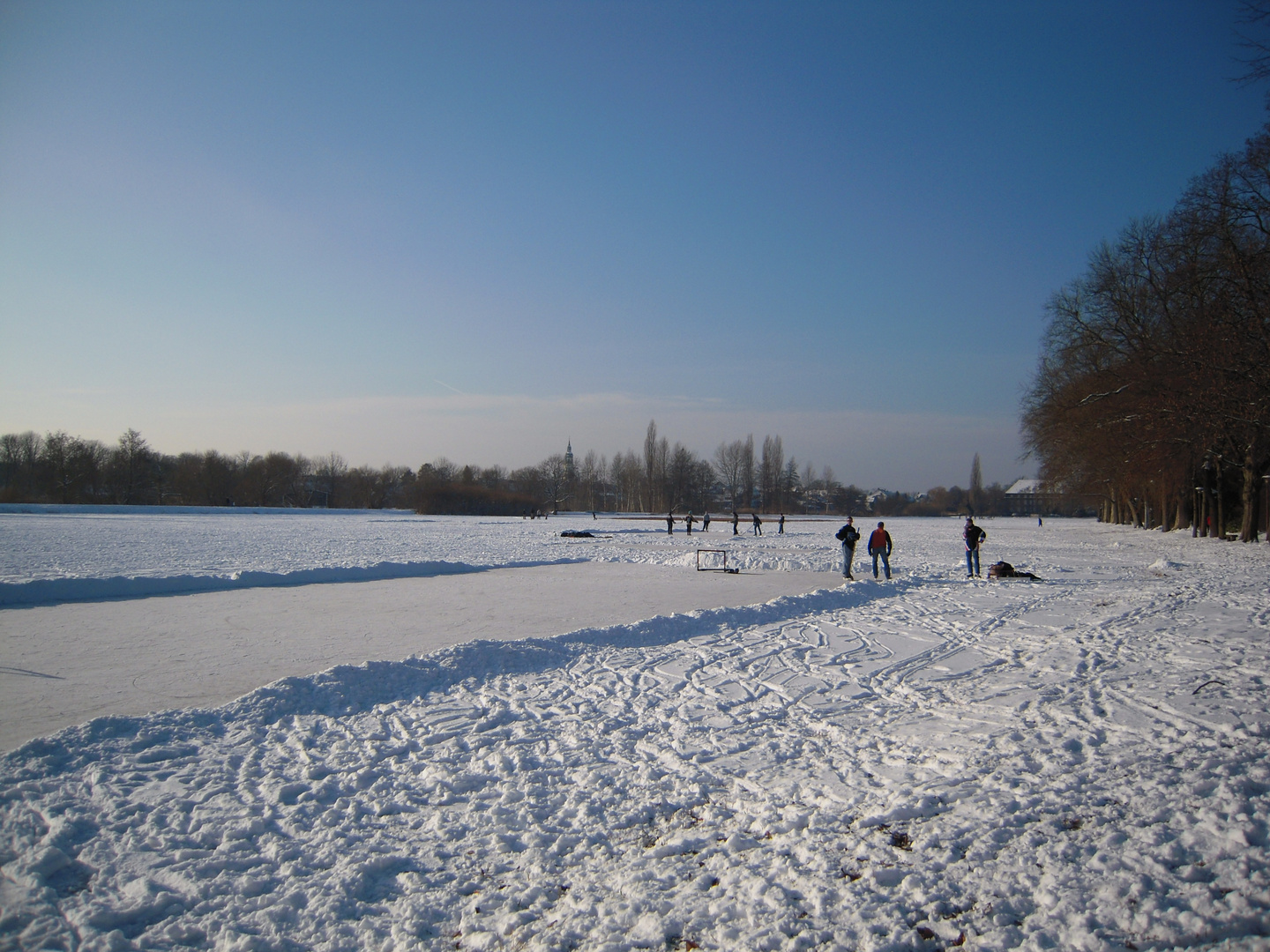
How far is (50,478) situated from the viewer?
83.0 metres

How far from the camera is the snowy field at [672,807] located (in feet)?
11.0

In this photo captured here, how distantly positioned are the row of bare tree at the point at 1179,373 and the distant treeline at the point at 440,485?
35858mm

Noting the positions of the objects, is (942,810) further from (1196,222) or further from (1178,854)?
(1196,222)

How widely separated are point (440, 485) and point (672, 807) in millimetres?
89441

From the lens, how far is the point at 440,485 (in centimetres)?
9031

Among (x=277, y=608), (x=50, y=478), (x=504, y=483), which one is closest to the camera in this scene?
(x=277, y=608)

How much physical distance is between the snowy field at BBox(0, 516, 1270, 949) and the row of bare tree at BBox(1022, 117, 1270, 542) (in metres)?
15.9

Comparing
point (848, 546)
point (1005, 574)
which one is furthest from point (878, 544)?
point (1005, 574)

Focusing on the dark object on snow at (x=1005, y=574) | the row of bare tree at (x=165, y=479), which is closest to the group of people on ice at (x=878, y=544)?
the dark object on snow at (x=1005, y=574)

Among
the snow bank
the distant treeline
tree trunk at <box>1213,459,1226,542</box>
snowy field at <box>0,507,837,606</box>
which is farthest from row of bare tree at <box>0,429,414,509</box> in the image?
tree trunk at <box>1213,459,1226,542</box>

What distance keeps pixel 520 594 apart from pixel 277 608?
15.7 feet

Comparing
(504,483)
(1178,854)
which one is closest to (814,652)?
(1178,854)

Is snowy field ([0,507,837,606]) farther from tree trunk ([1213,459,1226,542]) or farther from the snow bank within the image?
tree trunk ([1213,459,1226,542])

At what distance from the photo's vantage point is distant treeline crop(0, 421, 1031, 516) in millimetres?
84875
